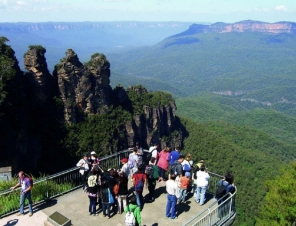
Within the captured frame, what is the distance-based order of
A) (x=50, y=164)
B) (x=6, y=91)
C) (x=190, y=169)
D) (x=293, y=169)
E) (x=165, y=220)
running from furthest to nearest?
(x=50, y=164) → (x=6, y=91) → (x=293, y=169) → (x=190, y=169) → (x=165, y=220)

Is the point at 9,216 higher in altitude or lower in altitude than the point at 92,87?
higher

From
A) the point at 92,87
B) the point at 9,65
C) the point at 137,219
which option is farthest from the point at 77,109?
the point at 137,219

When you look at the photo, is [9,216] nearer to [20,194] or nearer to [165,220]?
[20,194]

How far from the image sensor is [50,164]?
145ft

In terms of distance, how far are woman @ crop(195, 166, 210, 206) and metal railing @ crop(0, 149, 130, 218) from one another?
5.54 m

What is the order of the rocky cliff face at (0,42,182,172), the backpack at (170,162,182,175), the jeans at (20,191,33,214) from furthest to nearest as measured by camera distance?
the rocky cliff face at (0,42,182,172) < the backpack at (170,162,182,175) < the jeans at (20,191,33,214)

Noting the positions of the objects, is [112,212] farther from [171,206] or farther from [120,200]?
[171,206]

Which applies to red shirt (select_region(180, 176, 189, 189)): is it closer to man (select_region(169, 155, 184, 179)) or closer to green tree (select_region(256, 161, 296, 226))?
man (select_region(169, 155, 184, 179))

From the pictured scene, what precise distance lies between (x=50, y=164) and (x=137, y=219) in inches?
1391

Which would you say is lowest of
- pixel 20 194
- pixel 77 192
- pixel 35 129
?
pixel 35 129

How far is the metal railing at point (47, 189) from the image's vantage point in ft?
45.2

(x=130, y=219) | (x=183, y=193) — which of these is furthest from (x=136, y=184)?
(x=183, y=193)

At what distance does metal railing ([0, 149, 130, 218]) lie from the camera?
45.2ft

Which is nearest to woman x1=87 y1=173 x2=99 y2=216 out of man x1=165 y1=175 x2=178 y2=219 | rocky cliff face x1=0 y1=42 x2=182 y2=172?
man x1=165 y1=175 x2=178 y2=219
